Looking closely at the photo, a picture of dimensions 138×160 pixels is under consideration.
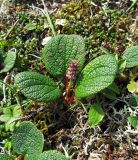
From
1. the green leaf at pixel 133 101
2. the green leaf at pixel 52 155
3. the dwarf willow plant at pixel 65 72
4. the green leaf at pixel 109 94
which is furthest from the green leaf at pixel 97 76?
the green leaf at pixel 52 155

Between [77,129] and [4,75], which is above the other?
[4,75]

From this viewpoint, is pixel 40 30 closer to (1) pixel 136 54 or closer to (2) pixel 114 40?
(2) pixel 114 40

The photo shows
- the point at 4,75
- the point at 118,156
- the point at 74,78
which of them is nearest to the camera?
the point at 118,156

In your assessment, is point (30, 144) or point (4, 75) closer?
point (30, 144)

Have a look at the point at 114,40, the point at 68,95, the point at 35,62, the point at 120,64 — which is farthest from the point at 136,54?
the point at 35,62

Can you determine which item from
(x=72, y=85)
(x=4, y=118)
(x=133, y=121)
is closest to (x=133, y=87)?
(x=133, y=121)

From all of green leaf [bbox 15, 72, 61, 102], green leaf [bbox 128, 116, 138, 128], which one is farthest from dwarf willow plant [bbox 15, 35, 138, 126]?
green leaf [bbox 128, 116, 138, 128]

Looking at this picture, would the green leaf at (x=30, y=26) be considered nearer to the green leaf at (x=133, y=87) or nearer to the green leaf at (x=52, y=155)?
the green leaf at (x=133, y=87)
